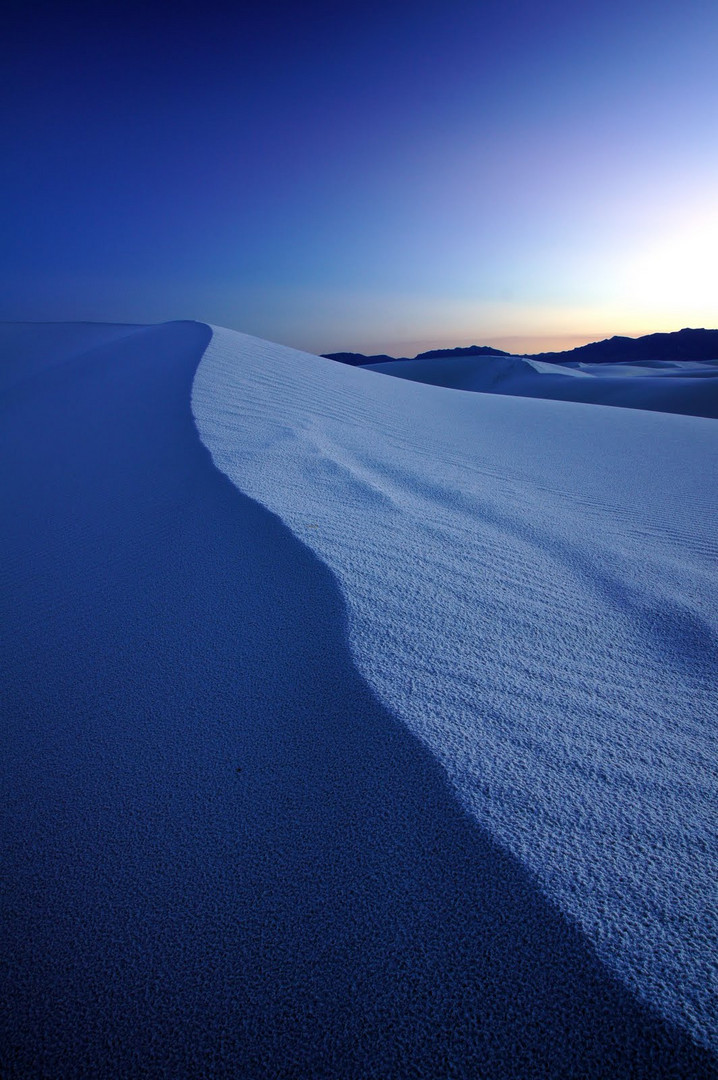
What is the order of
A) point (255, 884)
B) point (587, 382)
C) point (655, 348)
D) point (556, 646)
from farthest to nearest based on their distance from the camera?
1. point (655, 348)
2. point (587, 382)
3. point (556, 646)
4. point (255, 884)

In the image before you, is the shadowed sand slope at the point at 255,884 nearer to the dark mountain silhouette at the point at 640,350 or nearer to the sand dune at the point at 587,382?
the sand dune at the point at 587,382

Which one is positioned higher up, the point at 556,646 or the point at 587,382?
the point at 587,382

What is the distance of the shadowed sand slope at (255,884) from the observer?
0.68 metres

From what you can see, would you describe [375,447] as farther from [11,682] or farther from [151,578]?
[11,682]

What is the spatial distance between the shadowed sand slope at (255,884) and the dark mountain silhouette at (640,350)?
43107 mm

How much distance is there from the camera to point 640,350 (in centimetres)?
5203

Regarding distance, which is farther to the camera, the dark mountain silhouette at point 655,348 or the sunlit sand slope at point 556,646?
the dark mountain silhouette at point 655,348

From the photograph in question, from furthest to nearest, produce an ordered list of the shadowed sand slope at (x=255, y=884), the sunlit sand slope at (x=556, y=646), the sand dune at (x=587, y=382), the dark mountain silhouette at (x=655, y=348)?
the dark mountain silhouette at (x=655, y=348)
the sand dune at (x=587, y=382)
the sunlit sand slope at (x=556, y=646)
the shadowed sand slope at (x=255, y=884)

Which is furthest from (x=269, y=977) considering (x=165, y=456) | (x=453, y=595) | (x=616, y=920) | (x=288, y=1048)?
(x=165, y=456)

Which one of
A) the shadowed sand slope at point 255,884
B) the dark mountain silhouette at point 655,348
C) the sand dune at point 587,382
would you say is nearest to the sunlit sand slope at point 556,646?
the shadowed sand slope at point 255,884

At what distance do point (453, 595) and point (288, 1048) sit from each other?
120 cm

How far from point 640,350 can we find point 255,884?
61.9m

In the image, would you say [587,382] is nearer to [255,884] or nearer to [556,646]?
[556,646]

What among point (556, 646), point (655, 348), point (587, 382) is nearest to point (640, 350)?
point (655, 348)
